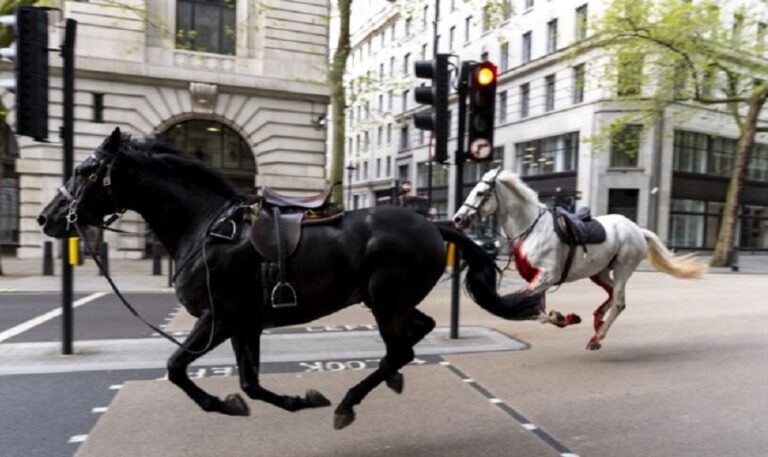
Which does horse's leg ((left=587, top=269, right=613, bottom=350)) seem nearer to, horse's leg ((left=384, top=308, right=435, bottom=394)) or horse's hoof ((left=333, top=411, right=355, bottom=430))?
horse's leg ((left=384, top=308, right=435, bottom=394))

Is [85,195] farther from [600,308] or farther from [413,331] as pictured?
[600,308]

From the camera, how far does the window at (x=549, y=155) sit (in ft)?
105

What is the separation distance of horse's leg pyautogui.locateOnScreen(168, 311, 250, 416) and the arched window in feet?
59.8

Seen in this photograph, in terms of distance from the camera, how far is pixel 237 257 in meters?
3.63

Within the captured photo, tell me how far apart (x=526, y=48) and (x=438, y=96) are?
3229 cm

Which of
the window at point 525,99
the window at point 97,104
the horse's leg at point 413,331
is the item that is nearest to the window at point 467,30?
the window at point 525,99

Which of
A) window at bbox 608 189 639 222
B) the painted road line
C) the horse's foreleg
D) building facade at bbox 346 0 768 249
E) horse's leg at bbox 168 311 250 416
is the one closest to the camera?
horse's leg at bbox 168 311 250 416

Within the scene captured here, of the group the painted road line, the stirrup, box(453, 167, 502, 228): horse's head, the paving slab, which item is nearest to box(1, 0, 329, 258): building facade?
the painted road line

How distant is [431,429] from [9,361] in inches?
196

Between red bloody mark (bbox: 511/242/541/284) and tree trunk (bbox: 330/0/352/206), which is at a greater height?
tree trunk (bbox: 330/0/352/206)

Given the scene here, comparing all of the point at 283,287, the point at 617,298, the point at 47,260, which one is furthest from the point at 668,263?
the point at 47,260

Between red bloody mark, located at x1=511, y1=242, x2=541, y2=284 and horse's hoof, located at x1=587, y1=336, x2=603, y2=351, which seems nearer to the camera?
red bloody mark, located at x1=511, y1=242, x2=541, y2=284

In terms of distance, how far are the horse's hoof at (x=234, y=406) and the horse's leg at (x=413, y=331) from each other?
1121 mm

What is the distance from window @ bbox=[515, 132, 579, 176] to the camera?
3212cm
